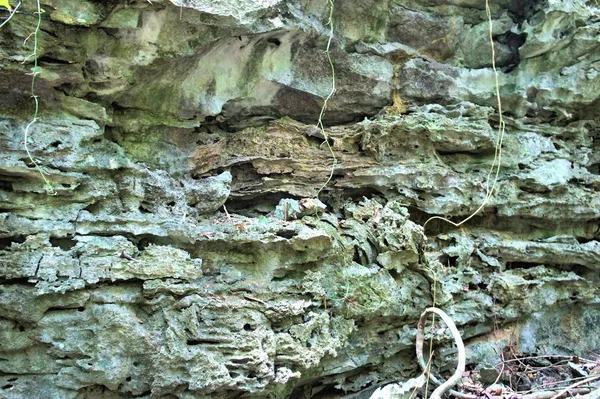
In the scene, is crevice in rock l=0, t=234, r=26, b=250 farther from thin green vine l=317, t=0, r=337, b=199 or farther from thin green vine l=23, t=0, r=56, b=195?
thin green vine l=317, t=0, r=337, b=199

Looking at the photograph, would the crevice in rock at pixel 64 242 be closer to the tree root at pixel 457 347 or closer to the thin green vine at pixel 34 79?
the thin green vine at pixel 34 79

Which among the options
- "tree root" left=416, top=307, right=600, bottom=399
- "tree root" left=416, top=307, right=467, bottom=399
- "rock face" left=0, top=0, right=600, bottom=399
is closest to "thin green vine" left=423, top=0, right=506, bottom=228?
"rock face" left=0, top=0, right=600, bottom=399

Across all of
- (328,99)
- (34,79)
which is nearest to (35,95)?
(34,79)

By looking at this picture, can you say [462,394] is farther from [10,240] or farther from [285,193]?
[10,240]

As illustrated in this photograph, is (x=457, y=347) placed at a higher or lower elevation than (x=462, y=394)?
higher

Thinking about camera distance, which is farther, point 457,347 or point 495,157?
point 495,157

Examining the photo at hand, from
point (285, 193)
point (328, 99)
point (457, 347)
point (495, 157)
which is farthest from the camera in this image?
point (495, 157)

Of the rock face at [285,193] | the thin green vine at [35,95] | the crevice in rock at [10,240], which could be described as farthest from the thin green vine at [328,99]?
the crevice in rock at [10,240]

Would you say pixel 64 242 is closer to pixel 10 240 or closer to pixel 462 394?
pixel 10 240

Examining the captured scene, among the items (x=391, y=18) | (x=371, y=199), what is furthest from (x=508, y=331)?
(x=391, y=18)

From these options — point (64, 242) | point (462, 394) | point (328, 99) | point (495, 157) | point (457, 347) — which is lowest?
point (462, 394)

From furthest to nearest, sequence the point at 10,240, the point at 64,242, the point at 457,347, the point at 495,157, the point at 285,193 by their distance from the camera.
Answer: the point at 495,157
the point at 285,193
the point at 457,347
the point at 64,242
the point at 10,240

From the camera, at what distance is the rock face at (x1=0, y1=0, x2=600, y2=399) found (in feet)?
10.1

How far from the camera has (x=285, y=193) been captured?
4.32 metres
